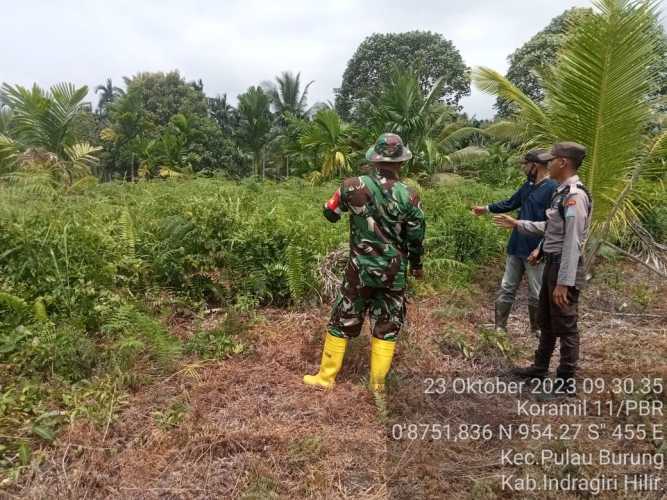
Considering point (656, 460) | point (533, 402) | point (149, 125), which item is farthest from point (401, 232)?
point (149, 125)

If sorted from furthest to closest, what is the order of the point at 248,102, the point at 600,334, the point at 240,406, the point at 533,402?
the point at 248,102 → the point at 600,334 → the point at 533,402 → the point at 240,406

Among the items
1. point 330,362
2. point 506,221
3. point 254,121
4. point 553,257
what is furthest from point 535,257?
point 254,121

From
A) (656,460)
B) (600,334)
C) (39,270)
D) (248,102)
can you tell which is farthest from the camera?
(248,102)

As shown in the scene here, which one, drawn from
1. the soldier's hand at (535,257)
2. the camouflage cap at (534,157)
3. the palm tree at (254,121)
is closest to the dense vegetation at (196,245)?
the camouflage cap at (534,157)

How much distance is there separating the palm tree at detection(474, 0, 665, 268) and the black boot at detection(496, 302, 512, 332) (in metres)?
1.41

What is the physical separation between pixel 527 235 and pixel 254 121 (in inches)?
588

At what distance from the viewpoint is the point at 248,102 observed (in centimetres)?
1684

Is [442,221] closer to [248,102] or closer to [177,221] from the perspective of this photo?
[177,221]

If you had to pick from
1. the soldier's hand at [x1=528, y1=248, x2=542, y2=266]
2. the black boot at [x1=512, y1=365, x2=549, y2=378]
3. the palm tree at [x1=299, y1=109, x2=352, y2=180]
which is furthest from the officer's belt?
the palm tree at [x1=299, y1=109, x2=352, y2=180]

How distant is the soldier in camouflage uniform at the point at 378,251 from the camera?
296 centimetres

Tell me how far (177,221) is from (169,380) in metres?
1.87

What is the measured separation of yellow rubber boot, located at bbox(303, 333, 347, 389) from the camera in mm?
3113

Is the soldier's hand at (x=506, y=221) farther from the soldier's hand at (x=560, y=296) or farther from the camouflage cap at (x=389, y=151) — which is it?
the camouflage cap at (x=389, y=151)

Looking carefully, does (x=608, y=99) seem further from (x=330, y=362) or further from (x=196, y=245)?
(x=196, y=245)
